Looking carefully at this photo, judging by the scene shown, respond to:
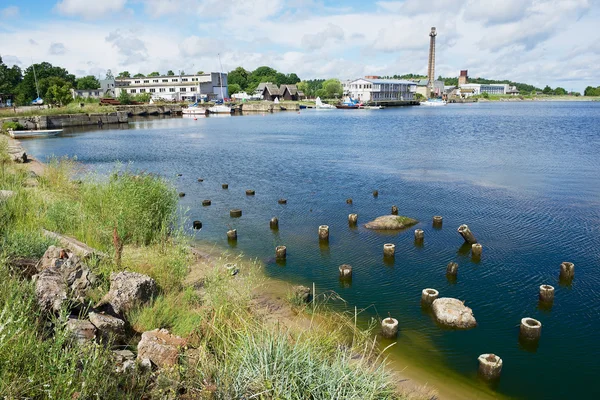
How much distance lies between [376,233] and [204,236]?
688 cm

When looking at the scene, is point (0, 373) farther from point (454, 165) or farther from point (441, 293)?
point (454, 165)

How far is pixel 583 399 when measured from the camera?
775 centimetres

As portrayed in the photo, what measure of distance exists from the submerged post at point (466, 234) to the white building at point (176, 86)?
10235cm

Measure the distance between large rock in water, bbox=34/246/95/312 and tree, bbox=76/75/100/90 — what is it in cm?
11894

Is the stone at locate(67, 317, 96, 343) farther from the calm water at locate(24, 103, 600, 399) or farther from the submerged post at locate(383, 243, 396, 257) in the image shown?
the submerged post at locate(383, 243, 396, 257)

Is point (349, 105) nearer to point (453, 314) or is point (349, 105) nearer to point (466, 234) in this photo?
point (466, 234)

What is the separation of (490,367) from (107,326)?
7097 mm

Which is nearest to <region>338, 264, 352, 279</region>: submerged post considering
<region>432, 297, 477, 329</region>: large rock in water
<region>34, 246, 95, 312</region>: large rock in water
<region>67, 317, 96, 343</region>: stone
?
<region>432, 297, 477, 329</region>: large rock in water

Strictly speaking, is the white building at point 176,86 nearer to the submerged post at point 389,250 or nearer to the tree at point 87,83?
the tree at point 87,83

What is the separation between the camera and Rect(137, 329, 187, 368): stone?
5.76 meters

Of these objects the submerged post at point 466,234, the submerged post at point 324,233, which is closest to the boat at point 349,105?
the submerged post at point 466,234

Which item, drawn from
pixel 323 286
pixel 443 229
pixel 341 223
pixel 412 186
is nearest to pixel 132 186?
pixel 323 286

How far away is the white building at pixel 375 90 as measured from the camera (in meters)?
129

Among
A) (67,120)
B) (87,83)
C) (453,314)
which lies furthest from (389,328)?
(87,83)
